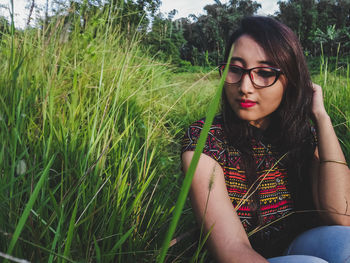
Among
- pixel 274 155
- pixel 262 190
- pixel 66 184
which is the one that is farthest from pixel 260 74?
pixel 66 184

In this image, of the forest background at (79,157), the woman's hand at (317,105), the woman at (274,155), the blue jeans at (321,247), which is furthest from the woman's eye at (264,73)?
the blue jeans at (321,247)

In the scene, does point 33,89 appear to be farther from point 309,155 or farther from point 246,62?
point 309,155

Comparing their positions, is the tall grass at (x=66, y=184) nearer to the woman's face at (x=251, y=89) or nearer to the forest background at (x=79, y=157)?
the forest background at (x=79, y=157)

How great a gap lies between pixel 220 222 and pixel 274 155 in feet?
2.44

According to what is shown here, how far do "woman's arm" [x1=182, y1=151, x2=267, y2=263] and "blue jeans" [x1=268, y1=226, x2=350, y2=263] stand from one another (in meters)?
0.25

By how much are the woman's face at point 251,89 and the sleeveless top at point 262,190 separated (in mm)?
214

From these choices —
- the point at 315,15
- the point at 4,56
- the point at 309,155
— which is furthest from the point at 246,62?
the point at 315,15

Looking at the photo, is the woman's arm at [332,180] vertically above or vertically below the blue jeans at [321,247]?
above

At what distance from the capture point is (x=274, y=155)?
1581 mm

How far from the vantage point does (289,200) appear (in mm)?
1563

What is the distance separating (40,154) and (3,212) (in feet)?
1.31

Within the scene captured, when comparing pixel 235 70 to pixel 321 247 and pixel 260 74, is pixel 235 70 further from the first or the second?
pixel 321 247

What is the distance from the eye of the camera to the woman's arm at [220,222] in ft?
3.11

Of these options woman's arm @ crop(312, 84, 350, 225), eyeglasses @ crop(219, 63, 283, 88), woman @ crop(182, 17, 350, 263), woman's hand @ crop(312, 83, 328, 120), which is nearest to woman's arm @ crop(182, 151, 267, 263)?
woman @ crop(182, 17, 350, 263)
